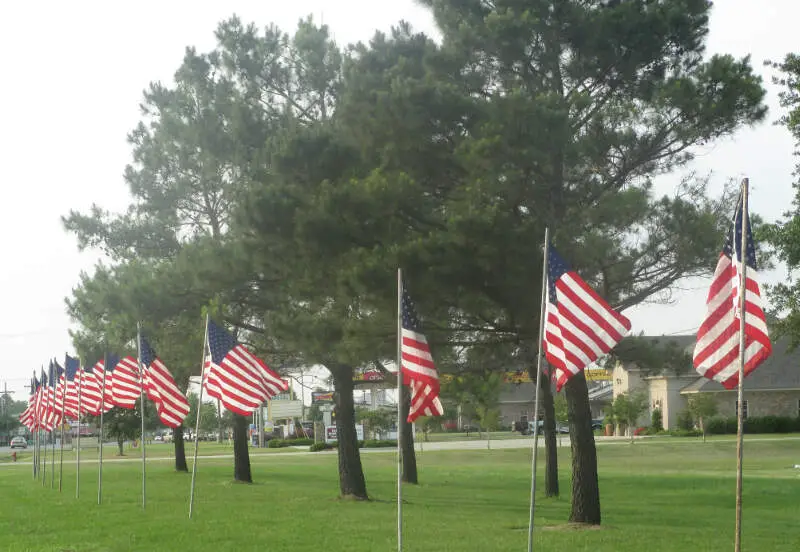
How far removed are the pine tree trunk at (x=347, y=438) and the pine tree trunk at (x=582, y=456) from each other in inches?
318

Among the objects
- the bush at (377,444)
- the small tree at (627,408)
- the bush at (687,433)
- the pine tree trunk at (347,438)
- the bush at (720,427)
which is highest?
the pine tree trunk at (347,438)

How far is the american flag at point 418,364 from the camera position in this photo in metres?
15.4

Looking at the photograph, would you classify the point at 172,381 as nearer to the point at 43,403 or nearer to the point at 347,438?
the point at 347,438

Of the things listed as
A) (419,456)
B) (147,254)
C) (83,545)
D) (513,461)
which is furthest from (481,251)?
(419,456)

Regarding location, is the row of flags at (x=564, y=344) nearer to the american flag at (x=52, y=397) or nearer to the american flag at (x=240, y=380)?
the american flag at (x=240, y=380)

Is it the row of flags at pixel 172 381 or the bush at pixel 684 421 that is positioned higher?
the row of flags at pixel 172 381

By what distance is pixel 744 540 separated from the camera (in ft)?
59.7

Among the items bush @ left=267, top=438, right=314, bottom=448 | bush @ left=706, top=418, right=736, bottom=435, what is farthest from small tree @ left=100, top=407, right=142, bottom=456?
bush @ left=706, top=418, right=736, bottom=435

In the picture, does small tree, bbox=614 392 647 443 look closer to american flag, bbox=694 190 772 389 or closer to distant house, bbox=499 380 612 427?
distant house, bbox=499 380 612 427

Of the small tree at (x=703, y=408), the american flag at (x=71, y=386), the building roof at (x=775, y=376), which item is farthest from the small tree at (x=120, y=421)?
the building roof at (x=775, y=376)

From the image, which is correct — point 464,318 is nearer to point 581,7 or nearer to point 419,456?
point 581,7

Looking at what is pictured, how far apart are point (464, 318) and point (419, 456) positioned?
1439 inches

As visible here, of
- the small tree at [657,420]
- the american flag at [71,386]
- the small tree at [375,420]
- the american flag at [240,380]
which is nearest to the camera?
the american flag at [240,380]

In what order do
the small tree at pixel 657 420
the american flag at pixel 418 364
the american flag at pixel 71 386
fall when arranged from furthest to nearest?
the small tree at pixel 657 420, the american flag at pixel 71 386, the american flag at pixel 418 364
